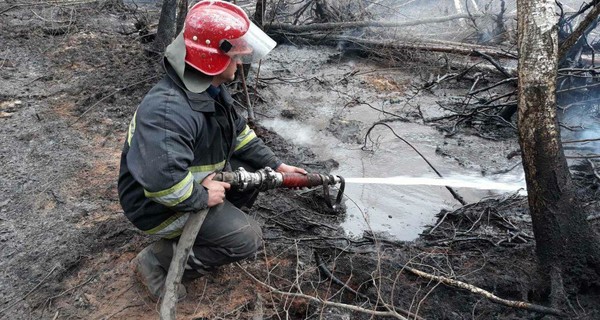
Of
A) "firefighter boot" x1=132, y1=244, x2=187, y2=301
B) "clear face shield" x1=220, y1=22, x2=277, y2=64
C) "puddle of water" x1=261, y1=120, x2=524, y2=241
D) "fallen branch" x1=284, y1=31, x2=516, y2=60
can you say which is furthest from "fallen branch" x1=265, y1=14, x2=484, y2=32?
"firefighter boot" x1=132, y1=244, x2=187, y2=301

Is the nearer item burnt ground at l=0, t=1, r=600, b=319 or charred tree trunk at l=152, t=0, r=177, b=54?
burnt ground at l=0, t=1, r=600, b=319

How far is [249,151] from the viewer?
139 inches

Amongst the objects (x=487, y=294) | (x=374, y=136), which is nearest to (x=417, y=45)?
(x=374, y=136)

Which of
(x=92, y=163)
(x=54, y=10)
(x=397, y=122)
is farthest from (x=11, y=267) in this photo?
(x=54, y=10)

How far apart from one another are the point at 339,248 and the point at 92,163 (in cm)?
272

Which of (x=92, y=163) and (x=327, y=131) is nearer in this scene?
(x=92, y=163)

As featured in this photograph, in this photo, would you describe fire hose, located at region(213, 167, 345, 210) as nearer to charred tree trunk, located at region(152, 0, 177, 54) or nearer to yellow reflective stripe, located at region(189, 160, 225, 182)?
yellow reflective stripe, located at region(189, 160, 225, 182)

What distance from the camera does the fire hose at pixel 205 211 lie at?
2.77 metres

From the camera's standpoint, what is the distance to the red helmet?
279 cm

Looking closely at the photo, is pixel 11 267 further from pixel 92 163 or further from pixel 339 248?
pixel 339 248

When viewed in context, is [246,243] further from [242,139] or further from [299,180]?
[242,139]

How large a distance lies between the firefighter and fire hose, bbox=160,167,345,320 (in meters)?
0.09

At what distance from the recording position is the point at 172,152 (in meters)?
2.61

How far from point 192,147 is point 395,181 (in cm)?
289
